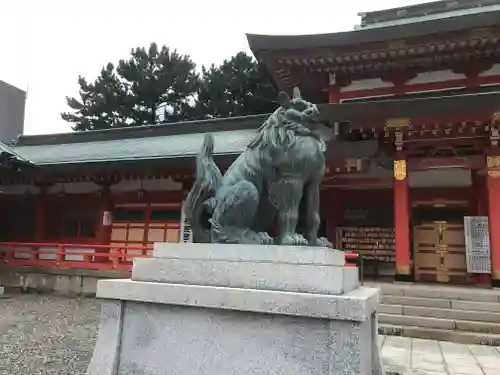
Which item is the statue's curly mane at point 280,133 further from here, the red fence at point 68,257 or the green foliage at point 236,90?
the green foliage at point 236,90

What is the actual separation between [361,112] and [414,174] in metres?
2.80

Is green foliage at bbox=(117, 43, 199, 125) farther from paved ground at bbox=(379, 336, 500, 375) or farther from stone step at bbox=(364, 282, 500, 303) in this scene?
paved ground at bbox=(379, 336, 500, 375)

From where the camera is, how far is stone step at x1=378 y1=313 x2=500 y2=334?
281 inches

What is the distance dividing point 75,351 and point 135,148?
9589 millimetres

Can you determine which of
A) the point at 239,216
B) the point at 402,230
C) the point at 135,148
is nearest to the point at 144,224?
the point at 135,148

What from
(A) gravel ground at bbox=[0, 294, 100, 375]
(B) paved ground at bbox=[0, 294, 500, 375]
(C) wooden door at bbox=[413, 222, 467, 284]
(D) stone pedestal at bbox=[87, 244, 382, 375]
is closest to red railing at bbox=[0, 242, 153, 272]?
(A) gravel ground at bbox=[0, 294, 100, 375]

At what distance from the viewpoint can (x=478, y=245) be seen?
949 centimetres

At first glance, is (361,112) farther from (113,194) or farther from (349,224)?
(113,194)

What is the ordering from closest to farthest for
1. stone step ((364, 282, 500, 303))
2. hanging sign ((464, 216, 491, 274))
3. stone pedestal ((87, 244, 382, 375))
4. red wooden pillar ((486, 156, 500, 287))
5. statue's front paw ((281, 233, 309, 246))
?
1. stone pedestal ((87, 244, 382, 375))
2. statue's front paw ((281, 233, 309, 246))
3. stone step ((364, 282, 500, 303))
4. red wooden pillar ((486, 156, 500, 287))
5. hanging sign ((464, 216, 491, 274))

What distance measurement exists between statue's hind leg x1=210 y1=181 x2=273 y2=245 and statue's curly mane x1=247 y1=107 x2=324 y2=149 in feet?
1.33

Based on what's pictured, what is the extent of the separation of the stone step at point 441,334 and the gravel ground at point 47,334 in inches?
200

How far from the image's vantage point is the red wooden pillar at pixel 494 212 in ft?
28.3

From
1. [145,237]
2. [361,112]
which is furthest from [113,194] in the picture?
[361,112]

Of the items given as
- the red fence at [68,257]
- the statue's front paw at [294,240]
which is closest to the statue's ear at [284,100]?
the statue's front paw at [294,240]
